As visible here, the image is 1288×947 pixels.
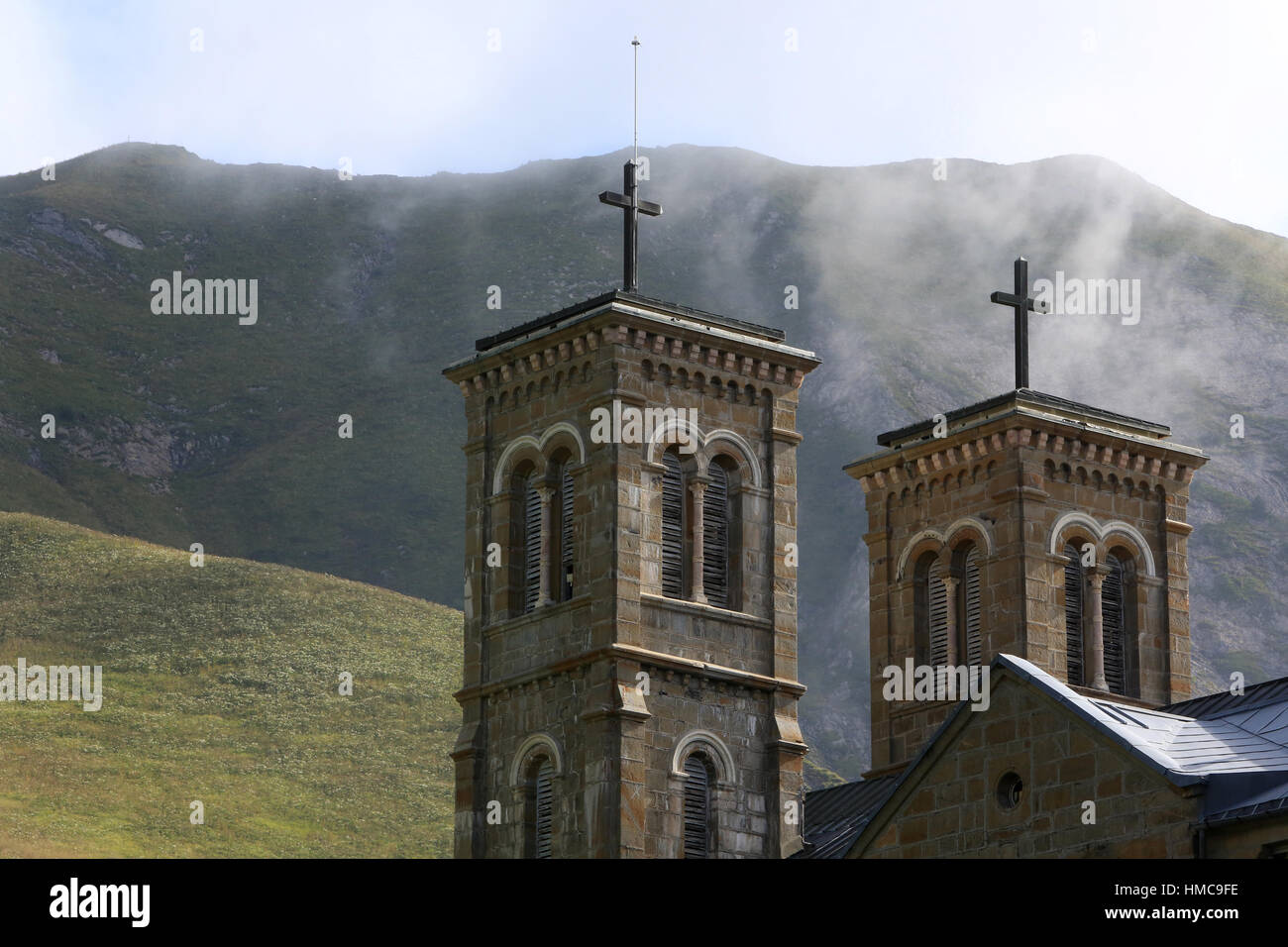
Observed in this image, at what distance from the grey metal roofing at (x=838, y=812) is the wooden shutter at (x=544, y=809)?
4820mm

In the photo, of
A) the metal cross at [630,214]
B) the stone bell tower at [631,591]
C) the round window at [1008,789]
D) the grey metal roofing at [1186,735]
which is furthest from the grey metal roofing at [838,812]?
the round window at [1008,789]

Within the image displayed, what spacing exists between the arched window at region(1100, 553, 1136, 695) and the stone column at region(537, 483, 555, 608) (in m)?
12.0

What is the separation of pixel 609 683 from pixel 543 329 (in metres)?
7.64

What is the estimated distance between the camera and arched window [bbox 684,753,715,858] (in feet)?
164

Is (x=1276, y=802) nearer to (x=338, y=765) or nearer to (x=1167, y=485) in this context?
(x=1167, y=485)

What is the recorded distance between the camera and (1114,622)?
56.3m

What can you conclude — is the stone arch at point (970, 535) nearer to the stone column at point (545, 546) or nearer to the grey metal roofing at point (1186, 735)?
the stone column at point (545, 546)

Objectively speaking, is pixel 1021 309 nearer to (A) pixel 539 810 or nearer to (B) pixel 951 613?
(B) pixel 951 613

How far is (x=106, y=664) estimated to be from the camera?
→ 152m

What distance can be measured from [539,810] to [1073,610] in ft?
40.9

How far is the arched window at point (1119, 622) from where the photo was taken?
55.8 meters

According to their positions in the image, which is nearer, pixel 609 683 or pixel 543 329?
pixel 609 683

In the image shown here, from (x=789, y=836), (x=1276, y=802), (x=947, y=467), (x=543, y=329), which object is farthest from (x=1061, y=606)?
(x=1276, y=802)

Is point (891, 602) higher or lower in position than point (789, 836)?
higher
